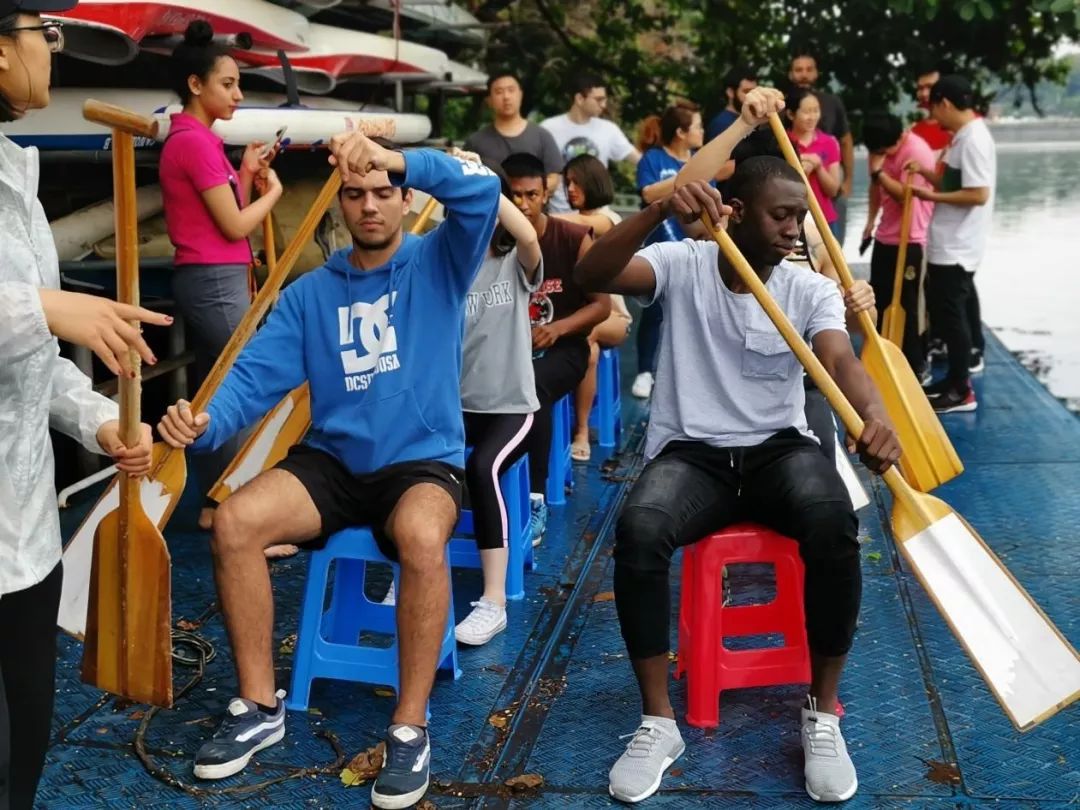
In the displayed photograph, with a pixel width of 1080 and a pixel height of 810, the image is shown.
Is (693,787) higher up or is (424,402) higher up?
(424,402)

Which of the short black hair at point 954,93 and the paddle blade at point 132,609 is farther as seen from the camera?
the short black hair at point 954,93

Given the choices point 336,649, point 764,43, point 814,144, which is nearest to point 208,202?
point 336,649

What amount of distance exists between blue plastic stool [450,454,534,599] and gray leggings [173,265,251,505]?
1.08m

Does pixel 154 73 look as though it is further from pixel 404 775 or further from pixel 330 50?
pixel 404 775

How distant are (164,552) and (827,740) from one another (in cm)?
174

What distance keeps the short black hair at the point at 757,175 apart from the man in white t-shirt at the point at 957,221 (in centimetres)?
397

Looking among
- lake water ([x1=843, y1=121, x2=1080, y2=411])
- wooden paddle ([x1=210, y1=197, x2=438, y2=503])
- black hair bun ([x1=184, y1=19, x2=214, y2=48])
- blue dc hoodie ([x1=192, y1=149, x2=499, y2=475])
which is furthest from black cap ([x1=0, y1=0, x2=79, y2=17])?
lake water ([x1=843, y1=121, x2=1080, y2=411])

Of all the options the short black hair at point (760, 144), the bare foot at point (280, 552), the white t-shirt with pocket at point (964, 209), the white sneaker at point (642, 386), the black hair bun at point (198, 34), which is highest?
the black hair bun at point (198, 34)

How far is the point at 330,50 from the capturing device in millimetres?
8188

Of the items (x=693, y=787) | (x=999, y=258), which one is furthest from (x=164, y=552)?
(x=999, y=258)

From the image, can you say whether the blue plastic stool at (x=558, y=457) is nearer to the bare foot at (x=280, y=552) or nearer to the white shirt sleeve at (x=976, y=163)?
the bare foot at (x=280, y=552)

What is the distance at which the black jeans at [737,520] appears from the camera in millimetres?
3498

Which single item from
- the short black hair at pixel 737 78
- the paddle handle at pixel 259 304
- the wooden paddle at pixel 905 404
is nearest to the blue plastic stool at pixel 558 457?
the wooden paddle at pixel 905 404

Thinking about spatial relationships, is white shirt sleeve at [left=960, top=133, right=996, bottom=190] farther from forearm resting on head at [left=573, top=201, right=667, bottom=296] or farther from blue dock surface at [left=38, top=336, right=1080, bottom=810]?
forearm resting on head at [left=573, top=201, right=667, bottom=296]
